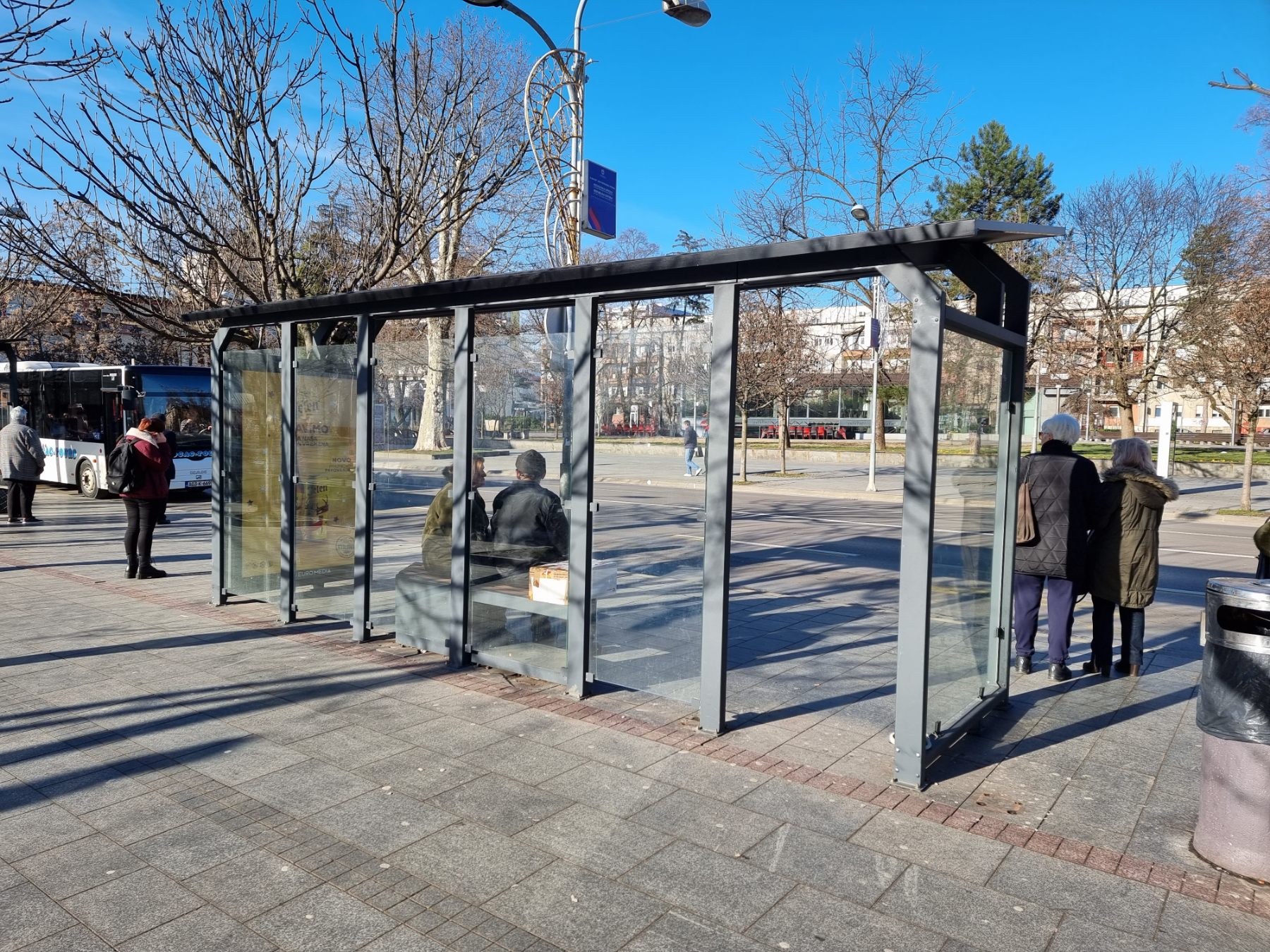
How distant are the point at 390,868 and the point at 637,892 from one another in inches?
38.6

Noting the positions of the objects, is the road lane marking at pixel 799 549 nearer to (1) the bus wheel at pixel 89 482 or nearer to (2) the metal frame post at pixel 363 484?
(2) the metal frame post at pixel 363 484

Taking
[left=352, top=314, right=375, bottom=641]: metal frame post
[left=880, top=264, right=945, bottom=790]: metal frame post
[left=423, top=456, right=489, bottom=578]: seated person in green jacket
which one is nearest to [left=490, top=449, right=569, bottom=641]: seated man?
[left=423, top=456, right=489, bottom=578]: seated person in green jacket

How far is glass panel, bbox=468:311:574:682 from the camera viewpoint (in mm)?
5875

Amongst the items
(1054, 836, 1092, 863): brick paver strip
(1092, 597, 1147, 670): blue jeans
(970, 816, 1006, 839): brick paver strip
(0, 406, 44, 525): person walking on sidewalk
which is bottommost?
(970, 816, 1006, 839): brick paver strip

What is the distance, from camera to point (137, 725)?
5.12 metres

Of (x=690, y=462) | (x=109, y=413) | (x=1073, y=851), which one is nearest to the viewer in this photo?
(x=1073, y=851)

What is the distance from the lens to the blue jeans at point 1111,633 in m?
6.37

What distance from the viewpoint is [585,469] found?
5539mm

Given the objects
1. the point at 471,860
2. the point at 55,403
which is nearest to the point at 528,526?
the point at 471,860

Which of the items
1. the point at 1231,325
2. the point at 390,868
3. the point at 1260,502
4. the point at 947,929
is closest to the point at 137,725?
the point at 390,868

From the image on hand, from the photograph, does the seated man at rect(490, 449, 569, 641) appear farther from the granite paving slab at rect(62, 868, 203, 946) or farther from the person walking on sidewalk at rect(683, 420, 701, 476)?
the granite paving slab at rect(62, 868, 203, 946)

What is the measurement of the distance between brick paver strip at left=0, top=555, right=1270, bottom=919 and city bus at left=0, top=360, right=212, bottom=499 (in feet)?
43.8

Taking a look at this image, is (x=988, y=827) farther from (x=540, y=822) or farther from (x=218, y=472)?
(x=218, y=472)

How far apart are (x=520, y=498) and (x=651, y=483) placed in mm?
1472
